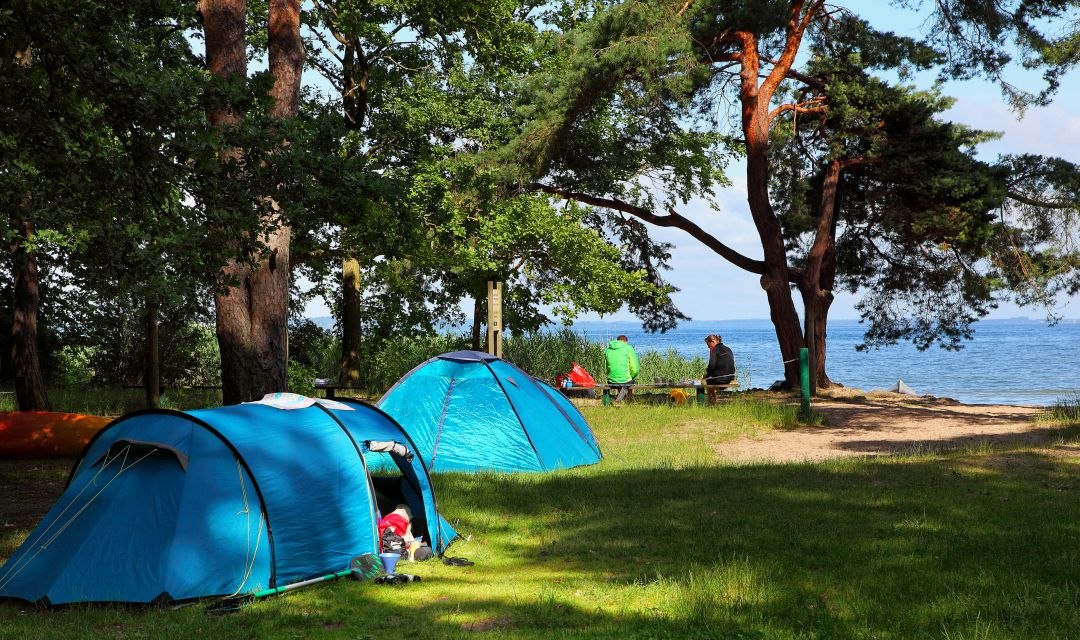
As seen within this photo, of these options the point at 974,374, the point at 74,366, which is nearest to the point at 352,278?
the point at 74,366

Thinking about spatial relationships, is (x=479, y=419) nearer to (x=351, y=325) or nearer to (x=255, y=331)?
(x=255, y=331)

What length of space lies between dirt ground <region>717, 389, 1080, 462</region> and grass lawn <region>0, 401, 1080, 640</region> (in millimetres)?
2162

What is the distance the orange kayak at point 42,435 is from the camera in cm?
1377

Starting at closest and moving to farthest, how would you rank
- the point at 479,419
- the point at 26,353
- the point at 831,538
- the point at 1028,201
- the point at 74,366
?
the point at 831,538, the point at 479,419, the point at 26,353, the point at 1028,201, the point at 74,366

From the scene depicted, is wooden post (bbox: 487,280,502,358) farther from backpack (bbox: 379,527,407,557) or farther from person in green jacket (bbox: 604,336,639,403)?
backpack (bbox: 379,527,407,557)

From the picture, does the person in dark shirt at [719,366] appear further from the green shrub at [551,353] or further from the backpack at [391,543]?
the backpack at [391,543]

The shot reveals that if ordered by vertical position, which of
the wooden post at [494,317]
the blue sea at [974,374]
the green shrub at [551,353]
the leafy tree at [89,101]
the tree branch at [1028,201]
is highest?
the tree branch at [1028,201]

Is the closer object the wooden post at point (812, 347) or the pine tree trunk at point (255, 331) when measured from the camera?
the pine tree trunk at point (255, 331)

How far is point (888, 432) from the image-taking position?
616 inches

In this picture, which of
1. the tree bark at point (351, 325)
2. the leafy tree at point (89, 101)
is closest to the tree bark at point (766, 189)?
the tree bark at point (351, 325)

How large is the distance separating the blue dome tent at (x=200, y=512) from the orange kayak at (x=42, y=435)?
7.69m

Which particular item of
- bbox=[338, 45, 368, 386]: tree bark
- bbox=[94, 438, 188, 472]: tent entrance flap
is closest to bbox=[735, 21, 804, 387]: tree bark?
bbox=[338, 45, 368, 386]: tree bark

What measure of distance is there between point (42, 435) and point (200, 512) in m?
8.68

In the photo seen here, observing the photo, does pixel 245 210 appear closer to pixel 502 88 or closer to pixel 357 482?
pixel 357 482
